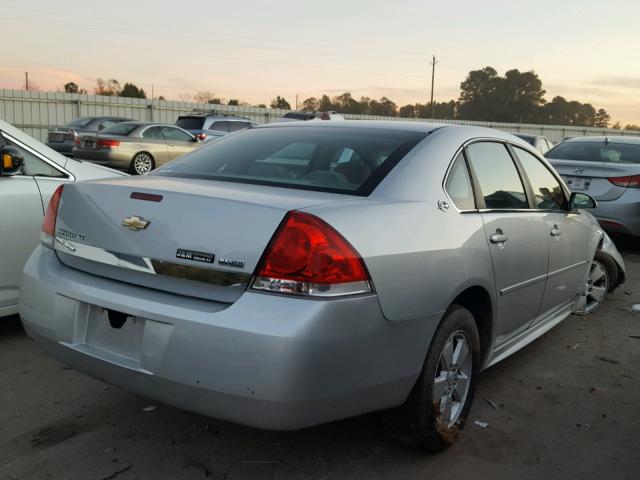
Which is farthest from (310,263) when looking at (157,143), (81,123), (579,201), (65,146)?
(81,123)

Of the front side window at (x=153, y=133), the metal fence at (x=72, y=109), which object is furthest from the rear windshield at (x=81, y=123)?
the metal fence at (x=72, y=109)

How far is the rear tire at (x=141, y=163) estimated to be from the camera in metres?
16.2

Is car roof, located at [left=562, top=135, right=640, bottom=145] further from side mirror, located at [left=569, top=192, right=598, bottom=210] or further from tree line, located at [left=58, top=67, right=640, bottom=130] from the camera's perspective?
tree line, located at [left=58, top=67, right=640, bottom=130]

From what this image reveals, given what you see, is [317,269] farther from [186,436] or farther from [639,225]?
[639,225]

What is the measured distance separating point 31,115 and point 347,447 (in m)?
28.1

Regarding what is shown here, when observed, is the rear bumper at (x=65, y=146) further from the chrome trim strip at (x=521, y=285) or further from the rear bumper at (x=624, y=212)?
the chrome trim strip at (x=521, y=285)

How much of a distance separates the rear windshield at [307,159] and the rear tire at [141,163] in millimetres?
13188

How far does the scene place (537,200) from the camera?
4066mm

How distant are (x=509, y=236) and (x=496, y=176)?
1.32 feet

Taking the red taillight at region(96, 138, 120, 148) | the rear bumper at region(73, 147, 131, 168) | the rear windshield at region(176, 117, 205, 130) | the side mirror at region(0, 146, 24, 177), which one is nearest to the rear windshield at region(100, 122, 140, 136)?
the red taillight at region(96, 138, 120, 148)

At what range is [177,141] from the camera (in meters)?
17.4

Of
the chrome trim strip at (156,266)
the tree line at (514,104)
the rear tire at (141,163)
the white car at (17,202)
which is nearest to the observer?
the chrome trim strip at (156,266)

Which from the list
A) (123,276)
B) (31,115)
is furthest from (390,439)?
(31,115)

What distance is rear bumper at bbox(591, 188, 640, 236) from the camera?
8000mm
